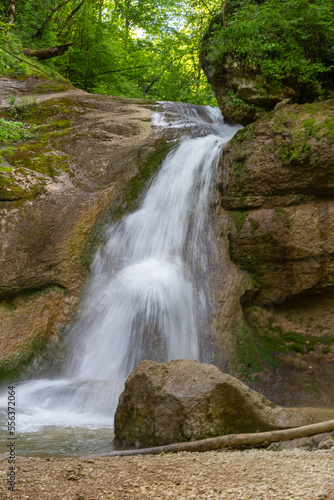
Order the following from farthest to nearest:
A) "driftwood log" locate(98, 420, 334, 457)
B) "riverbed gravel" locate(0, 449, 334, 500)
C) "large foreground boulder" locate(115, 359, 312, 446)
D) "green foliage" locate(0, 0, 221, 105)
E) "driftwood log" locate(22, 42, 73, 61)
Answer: "green foliage" locate(0, 0, 221, 105) < "driftwood log" locate(22, 42, 73, 61) < "large foreground boulder" locate(115, 359, 312, 446) < "driftwood log" locate(98, 420, 334, 457) < "riverbed gravel" locate(0, 449, 334, 500)

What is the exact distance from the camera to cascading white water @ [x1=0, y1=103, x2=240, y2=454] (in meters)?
5.34

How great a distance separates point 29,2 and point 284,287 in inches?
537

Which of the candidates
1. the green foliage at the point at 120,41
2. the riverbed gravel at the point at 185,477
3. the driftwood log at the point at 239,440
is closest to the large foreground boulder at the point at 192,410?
the driftwood log at the point at 239,440

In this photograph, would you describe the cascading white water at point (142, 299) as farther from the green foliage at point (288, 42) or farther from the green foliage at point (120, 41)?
the green foliage at point (120, 41)

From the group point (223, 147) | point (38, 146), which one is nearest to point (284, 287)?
point (223, 147)

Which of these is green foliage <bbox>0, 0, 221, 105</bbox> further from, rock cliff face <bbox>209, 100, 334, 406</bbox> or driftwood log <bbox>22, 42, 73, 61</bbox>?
rock cliff face <bbox>209, 100, 334, 406</bbox>

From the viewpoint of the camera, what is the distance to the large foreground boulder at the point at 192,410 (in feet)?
11.8

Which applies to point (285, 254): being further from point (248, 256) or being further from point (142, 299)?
point (142, 299)

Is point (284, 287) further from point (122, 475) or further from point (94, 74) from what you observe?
point (94, 74)

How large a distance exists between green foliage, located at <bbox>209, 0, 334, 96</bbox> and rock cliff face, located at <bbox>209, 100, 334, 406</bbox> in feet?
2.97

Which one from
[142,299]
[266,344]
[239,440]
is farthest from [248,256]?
[239,440]

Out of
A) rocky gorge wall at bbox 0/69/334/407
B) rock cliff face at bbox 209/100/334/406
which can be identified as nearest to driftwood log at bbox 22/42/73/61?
rocky gorge wall at bbox 0/69/334/407

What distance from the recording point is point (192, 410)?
3.64 meters

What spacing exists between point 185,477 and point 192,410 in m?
1.22
